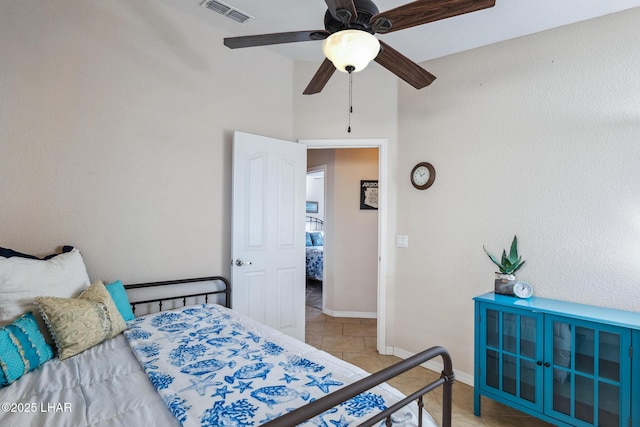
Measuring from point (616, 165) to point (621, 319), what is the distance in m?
0.97

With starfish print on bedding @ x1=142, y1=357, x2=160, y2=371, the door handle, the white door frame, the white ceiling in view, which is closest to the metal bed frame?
starfish print on bedding @ x1=142, y1=357, x2=160, y2=371

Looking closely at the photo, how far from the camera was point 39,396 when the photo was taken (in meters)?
1.18

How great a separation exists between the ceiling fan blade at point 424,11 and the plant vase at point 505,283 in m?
1.79

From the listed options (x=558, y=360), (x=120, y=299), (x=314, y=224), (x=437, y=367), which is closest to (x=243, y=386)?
(x=120, y=299)

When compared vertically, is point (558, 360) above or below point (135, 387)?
below

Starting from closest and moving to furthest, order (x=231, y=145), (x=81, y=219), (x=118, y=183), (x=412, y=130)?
(x=81, y=219)
(x=118, y=183)
(x=231, y=145)
(x=412, y=130)

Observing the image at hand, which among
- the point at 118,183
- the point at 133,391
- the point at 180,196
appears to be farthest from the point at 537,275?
the point at 118,183

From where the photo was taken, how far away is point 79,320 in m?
1.55

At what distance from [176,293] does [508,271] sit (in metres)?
2.49

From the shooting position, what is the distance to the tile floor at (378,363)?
2.20 m

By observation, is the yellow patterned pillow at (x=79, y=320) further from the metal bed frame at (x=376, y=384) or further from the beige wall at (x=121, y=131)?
the metal bed frame at (x=376, y=384)

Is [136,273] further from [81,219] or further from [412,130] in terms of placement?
[412,130]

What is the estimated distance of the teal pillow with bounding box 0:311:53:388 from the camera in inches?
49.3

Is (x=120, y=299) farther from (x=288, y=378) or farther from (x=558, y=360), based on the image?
(x=558, y=360)
